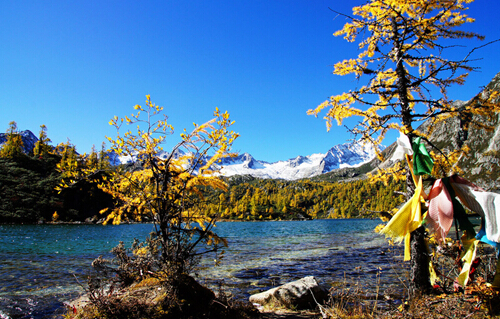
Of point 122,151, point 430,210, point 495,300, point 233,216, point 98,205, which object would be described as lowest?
point 233,216

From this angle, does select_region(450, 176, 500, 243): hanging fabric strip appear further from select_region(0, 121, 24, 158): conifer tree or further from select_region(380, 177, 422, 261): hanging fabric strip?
select_region(0, 121, 24, 158): conifer tree

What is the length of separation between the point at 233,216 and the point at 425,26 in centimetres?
15870

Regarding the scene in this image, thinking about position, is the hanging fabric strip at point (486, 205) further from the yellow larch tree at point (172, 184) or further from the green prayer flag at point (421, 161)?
the yellow larch tree at point (172, 184)

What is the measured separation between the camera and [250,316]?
5.66 metres

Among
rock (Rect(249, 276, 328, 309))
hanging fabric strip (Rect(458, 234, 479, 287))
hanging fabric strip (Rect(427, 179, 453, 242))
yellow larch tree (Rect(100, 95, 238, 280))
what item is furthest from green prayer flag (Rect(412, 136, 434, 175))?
rock (Rect(249, 276, 328, 309))

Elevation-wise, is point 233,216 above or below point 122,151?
below

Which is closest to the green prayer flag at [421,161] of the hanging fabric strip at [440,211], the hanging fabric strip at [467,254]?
the hanging fabric strip at [440,211]

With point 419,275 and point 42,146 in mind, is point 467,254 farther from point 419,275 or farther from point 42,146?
point 42,146

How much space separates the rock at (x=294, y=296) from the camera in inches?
312

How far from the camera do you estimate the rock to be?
791 centimetres

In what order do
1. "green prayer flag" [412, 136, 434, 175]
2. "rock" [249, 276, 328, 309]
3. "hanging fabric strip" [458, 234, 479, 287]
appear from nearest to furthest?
"green prayer flag" [412, 136, 434, 175] < "hanging fabric strip" [458, 234, 479, 287] < "rock" [249, 276, 328, 309]

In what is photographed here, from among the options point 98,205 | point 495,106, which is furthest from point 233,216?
point 495,106

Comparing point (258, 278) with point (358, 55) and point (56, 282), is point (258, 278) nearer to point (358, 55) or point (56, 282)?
point (56, 282)

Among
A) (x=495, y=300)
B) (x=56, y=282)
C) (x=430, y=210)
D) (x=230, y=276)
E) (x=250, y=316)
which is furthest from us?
(x=230, y=276)
